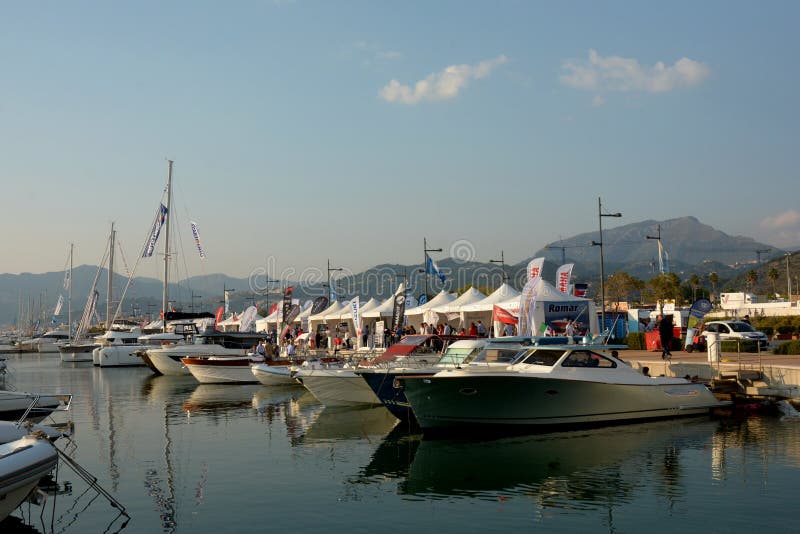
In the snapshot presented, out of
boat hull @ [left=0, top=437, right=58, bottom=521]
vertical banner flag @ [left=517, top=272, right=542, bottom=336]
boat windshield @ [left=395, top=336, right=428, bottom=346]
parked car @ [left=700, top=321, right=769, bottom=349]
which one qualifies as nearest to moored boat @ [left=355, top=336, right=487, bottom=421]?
boat windshield @ [left=395, top=336, right=428, bottom=346]

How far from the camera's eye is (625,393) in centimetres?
1969

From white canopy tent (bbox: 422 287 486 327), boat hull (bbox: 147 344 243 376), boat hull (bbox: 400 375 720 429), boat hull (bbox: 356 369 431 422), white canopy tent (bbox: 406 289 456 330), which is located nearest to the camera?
boat hull (bbox: 400 375 720 429)

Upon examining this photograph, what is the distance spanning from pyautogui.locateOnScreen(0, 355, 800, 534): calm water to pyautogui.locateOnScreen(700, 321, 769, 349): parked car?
12.1 m

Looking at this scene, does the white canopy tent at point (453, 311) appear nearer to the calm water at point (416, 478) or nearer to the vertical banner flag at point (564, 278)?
the vertical banner flag at point (564, 278)

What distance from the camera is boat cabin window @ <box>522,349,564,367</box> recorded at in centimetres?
1909

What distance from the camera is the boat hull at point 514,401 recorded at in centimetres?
1845

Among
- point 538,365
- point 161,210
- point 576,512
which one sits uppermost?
point 161,210

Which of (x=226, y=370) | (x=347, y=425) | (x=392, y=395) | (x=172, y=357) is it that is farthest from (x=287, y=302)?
(x=392, y=395)

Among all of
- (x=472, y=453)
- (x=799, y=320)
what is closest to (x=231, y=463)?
(x=472, y=453)

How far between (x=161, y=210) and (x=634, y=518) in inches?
1862

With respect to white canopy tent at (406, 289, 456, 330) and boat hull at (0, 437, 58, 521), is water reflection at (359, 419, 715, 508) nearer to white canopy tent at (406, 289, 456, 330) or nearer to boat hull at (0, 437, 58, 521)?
boat hull at (0, 437, 58, 521)

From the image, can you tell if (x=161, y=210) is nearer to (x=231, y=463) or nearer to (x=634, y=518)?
(x=231, y=463)

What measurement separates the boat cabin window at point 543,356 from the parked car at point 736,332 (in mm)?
15373

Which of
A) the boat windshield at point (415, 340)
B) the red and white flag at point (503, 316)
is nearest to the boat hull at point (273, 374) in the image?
the boat windshield at point (415, 340)
